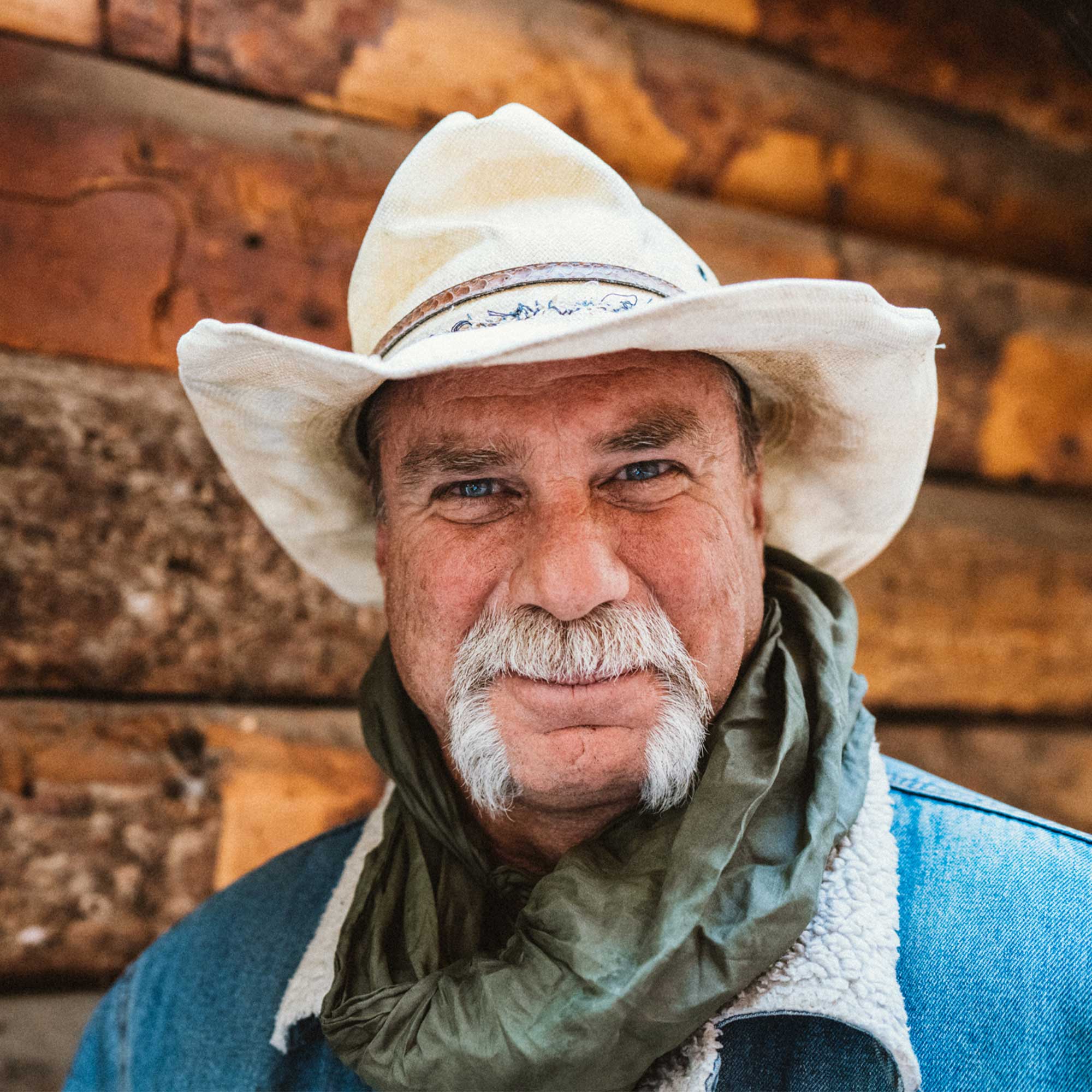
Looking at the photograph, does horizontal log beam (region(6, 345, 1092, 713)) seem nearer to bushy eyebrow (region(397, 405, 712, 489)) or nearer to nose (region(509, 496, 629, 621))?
bushy eyebrow (region(397, 405, 712, 489))

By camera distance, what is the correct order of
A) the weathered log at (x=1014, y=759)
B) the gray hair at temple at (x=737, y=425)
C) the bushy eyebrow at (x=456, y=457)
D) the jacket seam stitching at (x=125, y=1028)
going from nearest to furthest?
the bushy eyebrow at (x=456, y=457) → the gray hair at temple at (x=737, y=425) → the jacket seam stitching at (x=125, y=1028) → the weathered log at (x=1014, y=759)

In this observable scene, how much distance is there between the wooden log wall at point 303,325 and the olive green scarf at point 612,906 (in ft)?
2.01

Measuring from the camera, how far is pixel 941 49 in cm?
224

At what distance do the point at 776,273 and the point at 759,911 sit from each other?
148 centimetres

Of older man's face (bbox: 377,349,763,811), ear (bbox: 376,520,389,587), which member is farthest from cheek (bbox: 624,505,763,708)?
ear (bbox: 376,520,389,587)

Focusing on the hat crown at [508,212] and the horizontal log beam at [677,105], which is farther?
the horizontal log beam at [677,105]

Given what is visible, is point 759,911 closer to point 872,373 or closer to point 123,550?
point 872,373

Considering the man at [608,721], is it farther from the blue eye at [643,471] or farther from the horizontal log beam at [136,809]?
the horizontal log beam at [136,809]

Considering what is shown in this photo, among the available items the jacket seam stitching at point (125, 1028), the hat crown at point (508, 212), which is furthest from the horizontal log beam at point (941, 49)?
the jacket seam stitching at point (125, 1028)

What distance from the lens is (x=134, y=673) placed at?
180 centimetres

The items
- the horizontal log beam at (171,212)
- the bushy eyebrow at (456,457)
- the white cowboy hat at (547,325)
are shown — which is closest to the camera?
the white cowboy hat at (547,325)

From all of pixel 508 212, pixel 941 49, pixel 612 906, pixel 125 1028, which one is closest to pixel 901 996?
A: pixel 612 906

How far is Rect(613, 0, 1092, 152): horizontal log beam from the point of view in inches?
83.7

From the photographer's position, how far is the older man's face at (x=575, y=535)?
1.22m
